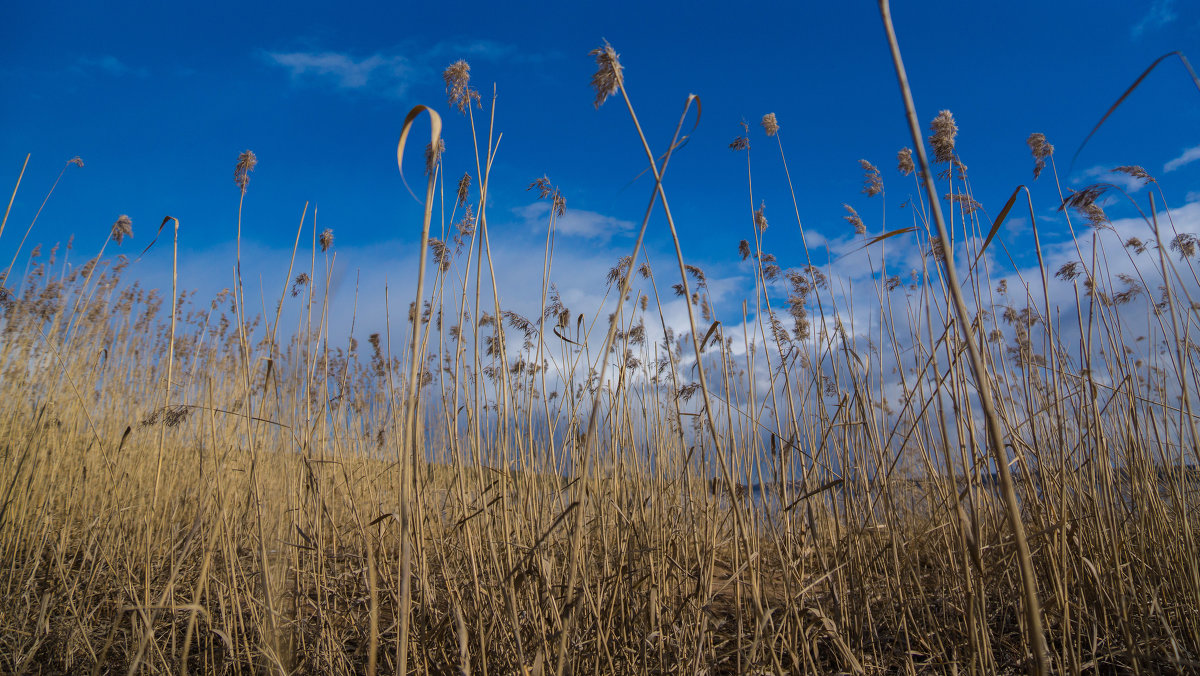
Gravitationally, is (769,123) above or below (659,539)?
above

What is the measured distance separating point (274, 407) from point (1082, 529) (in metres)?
2.65

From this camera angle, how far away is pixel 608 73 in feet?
3.54

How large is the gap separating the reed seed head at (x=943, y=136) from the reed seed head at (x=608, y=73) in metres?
1.05

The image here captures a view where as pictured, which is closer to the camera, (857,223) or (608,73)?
(608,73)

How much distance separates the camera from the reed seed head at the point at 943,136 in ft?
5.20

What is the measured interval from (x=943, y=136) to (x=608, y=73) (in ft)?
3.74

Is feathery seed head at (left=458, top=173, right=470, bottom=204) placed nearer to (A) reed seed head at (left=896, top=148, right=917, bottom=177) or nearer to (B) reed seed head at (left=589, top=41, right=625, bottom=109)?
(B) reed seed head at (left=589, top=41, right=625, bottom=109)

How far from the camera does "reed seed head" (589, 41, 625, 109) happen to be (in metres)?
1.08

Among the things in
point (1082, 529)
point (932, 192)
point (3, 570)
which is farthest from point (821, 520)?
point (3, 570)

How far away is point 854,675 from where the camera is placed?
1403 millimetres

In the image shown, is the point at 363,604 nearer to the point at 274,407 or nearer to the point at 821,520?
the point at 274,407

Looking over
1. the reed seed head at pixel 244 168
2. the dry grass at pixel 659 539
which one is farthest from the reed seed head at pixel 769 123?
the reed seed head at pixel 244 168

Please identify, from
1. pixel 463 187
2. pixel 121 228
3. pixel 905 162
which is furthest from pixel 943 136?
pixel 121 228

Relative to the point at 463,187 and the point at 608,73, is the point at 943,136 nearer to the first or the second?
the point at 608,73
